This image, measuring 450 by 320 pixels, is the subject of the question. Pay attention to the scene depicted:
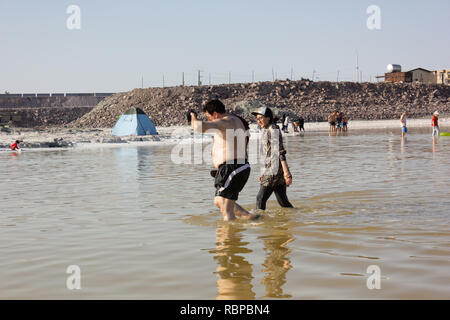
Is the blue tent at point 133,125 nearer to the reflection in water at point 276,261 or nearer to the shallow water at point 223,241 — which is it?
the shallow water at point 223,241

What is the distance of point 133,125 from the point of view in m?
42.2

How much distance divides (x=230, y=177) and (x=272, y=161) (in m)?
1.37

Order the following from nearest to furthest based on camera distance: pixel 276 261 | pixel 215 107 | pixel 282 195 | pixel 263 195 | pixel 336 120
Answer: pixel 276 261 → pixel 215 107 → pixel 263 195 → pixel 282 195 → pixel 336 120

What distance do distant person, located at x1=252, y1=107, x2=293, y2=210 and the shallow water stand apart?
38cm

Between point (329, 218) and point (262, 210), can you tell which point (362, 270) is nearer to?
point (329, 218)

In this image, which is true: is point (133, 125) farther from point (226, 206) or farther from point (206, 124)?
point (206, 124)

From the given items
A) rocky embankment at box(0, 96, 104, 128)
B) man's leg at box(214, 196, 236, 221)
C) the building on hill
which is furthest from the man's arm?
the building on hill

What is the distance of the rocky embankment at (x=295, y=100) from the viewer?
78.2 metres

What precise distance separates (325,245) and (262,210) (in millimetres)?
2395

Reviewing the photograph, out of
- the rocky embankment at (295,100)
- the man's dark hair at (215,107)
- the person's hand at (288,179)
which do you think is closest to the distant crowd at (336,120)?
the rocky embankment at (295,100)

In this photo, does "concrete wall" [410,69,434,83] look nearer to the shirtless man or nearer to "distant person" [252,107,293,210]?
"distant person" [252,107,293,210]

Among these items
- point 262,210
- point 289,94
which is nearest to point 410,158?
point 262,210

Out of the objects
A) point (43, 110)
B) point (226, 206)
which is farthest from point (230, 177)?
point (43, 110)

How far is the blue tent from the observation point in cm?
4212
